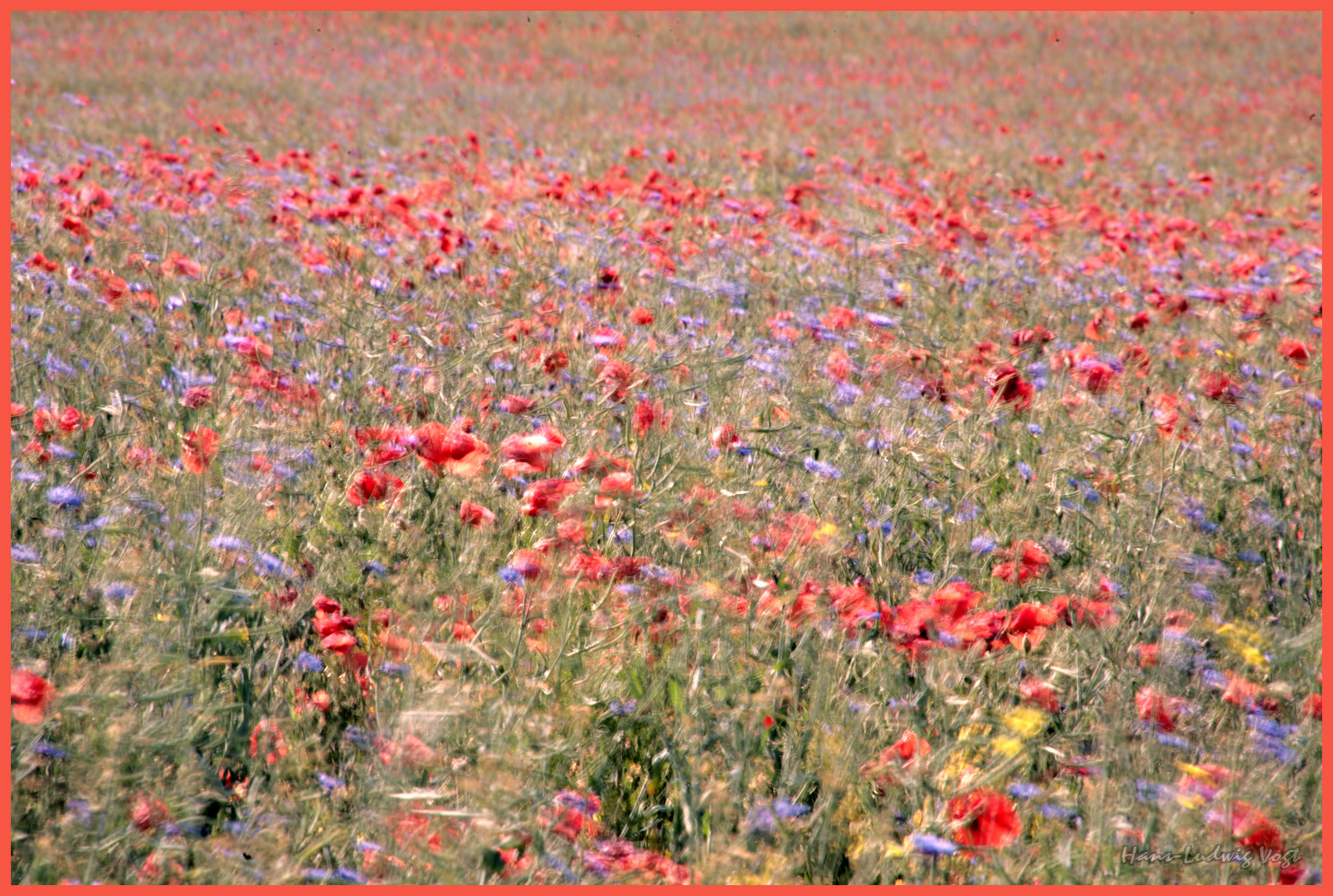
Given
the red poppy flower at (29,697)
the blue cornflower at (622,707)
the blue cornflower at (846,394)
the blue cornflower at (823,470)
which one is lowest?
the blue cornflower at (622,707)

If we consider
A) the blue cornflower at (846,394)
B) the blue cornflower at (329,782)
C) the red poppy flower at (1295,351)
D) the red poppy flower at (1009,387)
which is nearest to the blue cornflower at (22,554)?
the blue cornflower at (329,782)

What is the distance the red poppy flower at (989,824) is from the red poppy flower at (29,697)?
1197mm

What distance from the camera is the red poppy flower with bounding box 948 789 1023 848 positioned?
141cm

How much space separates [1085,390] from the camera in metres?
2.79

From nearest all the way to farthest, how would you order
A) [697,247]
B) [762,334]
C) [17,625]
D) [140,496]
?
[17,625] → [140,496] → [762,334] → [697,247]

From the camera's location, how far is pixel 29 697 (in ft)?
4.62

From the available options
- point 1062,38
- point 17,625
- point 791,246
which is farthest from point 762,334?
point 1062,38

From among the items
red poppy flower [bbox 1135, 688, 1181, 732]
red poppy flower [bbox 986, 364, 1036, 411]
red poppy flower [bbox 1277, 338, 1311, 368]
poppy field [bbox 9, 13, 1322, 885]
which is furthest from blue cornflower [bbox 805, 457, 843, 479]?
red poppy flower [bbox 1277, 338, 1311, 368]

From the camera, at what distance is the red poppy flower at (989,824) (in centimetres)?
141

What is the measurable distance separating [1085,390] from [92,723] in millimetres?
2350

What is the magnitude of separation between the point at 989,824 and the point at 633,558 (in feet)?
2.44

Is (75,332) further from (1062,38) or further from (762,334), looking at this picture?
(1062,38)

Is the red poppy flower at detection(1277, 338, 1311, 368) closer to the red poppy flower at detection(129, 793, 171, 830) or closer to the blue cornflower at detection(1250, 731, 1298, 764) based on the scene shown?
the blue cornflower at detection(1250, 731, 1298, 764)

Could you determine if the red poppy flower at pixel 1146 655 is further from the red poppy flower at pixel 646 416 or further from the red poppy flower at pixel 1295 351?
the red poppy flower at pixel 1295 351
